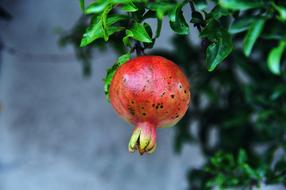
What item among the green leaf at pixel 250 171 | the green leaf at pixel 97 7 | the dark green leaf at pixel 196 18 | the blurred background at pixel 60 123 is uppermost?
the green leaf at pixel 97 7

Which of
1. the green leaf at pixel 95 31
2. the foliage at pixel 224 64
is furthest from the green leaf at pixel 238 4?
the green leaf at pixel 95 31

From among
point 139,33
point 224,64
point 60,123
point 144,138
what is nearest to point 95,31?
point 139,33

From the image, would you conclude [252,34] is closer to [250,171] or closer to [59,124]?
[250,171]

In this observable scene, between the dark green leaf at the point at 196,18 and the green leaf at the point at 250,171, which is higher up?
the dark green leaf at the point at 196,18

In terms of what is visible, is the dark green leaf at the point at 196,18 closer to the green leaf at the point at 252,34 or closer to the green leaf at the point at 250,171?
the green leaf at the point at 252,34

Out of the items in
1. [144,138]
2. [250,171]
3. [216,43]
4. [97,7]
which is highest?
[97,7]

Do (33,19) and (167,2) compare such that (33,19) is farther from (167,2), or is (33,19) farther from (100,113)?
(167,2)
